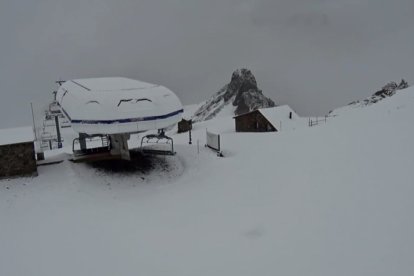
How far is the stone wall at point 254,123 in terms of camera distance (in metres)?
34.5

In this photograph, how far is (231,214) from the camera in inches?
404

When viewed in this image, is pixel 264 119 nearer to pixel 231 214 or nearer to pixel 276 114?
pixel 276 114

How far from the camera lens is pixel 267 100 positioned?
8262 cm

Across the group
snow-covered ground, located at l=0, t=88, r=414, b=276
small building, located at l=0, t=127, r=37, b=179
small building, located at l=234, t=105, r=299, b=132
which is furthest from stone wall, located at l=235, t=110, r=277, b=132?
small building, located at l=0, t=127, r=37, b=179

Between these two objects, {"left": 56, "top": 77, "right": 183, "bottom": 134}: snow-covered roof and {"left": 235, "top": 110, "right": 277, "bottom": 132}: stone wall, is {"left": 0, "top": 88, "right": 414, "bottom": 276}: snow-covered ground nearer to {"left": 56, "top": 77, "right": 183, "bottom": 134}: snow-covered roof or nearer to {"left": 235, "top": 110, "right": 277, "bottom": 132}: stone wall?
{"left": 56, "top": 77, "right": 183, "bottom": 134}: snow-covered roof

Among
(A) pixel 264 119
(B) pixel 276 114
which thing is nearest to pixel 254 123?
(A) pixel 264 119

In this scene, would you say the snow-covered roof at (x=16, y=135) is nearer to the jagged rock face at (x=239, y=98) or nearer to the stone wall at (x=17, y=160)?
the stone wall at (x=17, y=160)

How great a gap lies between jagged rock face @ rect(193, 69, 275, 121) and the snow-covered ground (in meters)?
60.7

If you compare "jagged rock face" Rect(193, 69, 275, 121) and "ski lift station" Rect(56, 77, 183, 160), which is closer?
"ski lift station" Rect(56, 77, 183, 160)

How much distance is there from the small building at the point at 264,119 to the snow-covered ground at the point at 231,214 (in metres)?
18.5

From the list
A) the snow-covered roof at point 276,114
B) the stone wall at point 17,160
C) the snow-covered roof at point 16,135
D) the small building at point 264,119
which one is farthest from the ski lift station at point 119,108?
the snow-covered roof at point 276,114

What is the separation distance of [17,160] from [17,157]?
118mm

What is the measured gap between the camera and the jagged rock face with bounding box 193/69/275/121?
7612 cm

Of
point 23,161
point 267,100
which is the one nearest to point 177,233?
point 23,161
